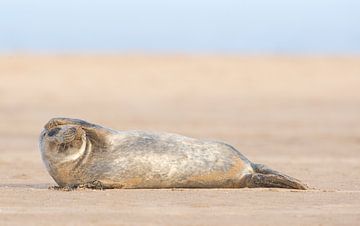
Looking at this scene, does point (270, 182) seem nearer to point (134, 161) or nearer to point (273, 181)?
point (273, 181)

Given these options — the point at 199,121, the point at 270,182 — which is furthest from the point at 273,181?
the point at 199,121

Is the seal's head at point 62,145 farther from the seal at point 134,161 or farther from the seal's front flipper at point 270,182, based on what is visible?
the seal's front flipper at point 270,182

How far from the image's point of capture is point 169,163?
8672 millimetres

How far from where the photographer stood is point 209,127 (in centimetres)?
1728

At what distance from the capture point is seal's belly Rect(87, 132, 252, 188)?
8.59m

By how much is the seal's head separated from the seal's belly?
0.21m

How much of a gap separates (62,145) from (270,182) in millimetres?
1605

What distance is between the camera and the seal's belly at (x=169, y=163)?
28.2ft

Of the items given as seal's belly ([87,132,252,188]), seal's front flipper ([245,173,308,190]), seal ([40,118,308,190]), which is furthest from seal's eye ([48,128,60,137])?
seal's front flipper ([245,173,308,190])

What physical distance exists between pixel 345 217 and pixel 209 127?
10039mm

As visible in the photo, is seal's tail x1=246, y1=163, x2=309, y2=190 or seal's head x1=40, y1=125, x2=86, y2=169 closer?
seal's head x1=40, y1=125, x2=86, y2=169

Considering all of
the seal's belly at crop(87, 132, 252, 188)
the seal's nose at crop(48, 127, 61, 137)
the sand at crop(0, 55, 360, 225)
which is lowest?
the sand at crop(0, 55, 360, 225)

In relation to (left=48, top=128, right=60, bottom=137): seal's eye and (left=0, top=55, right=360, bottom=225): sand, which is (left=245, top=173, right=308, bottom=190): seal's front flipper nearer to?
(left=0, top=55, right=360, bottom=225): sand

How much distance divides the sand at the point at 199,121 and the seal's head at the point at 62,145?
0.27 m
